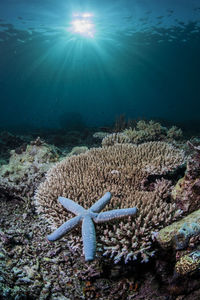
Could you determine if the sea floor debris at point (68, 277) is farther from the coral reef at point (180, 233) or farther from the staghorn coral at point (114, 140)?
the staghorn coral at point (114, 140)

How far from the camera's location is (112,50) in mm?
42781

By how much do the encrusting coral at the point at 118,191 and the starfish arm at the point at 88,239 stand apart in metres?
0.36

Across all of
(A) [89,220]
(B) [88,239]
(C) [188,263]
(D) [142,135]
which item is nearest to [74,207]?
(A) [89,220]

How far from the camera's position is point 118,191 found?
11.9ft

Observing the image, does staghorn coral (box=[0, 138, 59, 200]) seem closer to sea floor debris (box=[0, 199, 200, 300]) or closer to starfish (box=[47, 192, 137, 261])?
sea floor debris (box=[0, 199, 200, 300])

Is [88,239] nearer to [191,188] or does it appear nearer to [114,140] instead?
[191,188]

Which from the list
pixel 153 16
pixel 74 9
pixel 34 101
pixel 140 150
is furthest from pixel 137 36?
pixel 34 101

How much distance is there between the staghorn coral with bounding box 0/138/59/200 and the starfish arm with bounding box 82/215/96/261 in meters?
2.90

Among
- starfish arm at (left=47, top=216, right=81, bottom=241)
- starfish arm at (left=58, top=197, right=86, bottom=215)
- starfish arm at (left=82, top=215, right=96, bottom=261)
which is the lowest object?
starfish arm at (left=82, top=215, right=96, bottom=261)

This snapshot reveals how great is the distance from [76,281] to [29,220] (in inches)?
78.5

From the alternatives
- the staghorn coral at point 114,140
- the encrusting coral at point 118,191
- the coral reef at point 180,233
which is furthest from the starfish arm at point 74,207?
the staghorn coral at point 114,140

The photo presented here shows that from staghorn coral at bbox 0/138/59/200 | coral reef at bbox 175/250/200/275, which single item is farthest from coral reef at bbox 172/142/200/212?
staghorn coral at bbox 0/138/59/200

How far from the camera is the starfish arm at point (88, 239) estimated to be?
2.21m

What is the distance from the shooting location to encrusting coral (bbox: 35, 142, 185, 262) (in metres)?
2.71
